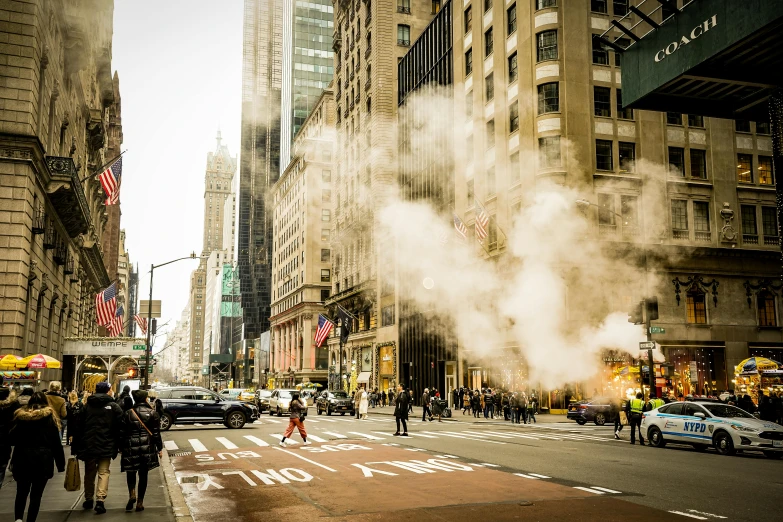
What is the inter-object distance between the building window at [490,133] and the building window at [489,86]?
1.59m

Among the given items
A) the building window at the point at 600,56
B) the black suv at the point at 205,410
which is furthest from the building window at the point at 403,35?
the black suv at the point at 205,410

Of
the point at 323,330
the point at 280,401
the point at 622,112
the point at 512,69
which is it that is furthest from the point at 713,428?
the point at 323,330

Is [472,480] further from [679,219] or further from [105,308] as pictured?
[679,219]

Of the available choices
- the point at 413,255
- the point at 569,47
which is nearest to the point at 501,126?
the point at 569,47

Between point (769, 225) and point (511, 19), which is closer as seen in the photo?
point (769, 225)

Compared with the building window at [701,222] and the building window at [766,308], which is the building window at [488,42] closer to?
the building window at [701,222]

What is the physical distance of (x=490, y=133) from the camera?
41.5 meters

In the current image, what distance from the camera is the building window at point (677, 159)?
3781 cm

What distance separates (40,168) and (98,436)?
2006 centimetres

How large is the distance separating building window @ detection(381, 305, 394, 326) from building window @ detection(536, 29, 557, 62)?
88.0ft

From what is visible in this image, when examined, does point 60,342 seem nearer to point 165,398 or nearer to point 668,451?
point 165,398

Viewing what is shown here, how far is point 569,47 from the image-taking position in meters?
36.2

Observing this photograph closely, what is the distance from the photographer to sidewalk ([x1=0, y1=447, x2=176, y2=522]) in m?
8.41

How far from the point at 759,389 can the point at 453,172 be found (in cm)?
2413
